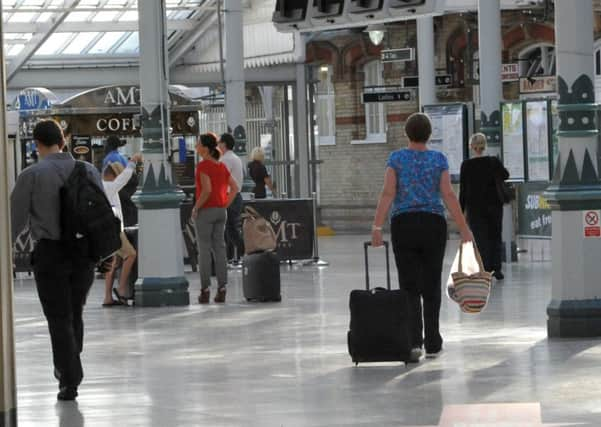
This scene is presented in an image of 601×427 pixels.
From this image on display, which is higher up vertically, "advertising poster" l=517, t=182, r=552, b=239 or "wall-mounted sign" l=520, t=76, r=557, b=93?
"wall-mounted sign" l=520, t=76, r=557, b=93

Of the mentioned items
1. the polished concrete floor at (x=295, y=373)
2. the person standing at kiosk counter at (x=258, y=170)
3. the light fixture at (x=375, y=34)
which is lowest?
the polished concrete floor at (x=295, y=373)

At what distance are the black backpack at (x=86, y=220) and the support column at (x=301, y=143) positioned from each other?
26.7 metres

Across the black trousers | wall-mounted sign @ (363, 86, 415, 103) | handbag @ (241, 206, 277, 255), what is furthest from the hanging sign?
wall-mounted sign @ (363, 86, 415, 103)

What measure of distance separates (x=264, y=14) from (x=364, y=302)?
23.4 meters

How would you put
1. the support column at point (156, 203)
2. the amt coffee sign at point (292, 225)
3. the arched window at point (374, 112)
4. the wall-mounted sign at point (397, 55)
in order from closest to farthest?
the support column at point (156, 203) → the amt coffee sign at point (292, 225) → the wall-mounted sign at point (397, 55) → the arched window at point (374, 112)

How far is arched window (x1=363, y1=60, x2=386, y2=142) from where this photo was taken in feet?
132

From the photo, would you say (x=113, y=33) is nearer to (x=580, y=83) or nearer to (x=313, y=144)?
(x=313, y=144)

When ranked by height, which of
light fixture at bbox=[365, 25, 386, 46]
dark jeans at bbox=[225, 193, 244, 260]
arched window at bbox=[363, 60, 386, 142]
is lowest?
dark jeans at bbox=[225, 193, 244, 260]

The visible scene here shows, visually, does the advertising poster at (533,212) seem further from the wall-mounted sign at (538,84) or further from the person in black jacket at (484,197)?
the wall-mounted sign at (538,84)

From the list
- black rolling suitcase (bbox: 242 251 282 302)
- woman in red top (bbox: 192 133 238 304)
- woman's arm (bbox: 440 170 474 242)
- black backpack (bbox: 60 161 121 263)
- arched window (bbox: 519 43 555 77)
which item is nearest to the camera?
black backpack (bbox: 60 161 121 263)

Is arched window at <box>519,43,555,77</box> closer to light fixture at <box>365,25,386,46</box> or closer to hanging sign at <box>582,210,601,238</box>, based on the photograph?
light fixture at <box>365,25,386,46</box>

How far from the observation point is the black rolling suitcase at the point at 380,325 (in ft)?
42.5

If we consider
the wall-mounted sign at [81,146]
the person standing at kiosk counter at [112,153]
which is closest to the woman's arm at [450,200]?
the person standing at kiosk counter at [112,153]

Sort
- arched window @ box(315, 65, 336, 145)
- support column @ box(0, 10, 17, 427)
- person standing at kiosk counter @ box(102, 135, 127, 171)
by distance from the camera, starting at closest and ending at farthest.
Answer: support column @ box(0, 10, 17, 427)
person standing at kiosk counter @ box(102, 135, 127, 171)
arched window @ box(315, 65, 336, 145)
